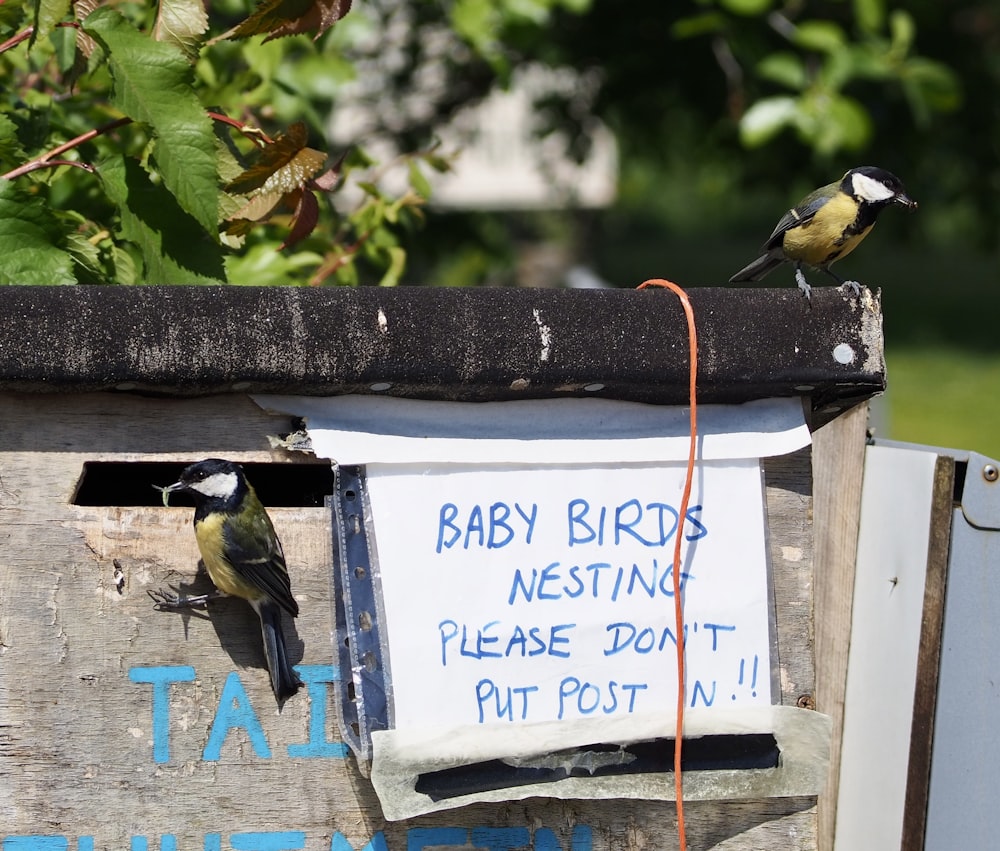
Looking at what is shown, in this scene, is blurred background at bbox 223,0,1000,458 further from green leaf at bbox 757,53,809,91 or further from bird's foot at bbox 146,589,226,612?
bird's foot at bbox 146,589,226,612

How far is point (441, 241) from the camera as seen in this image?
6750 mm

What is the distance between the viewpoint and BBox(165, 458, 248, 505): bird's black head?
1779 millimetres

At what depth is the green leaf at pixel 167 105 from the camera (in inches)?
78.1

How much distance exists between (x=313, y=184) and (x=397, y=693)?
3.07 ft

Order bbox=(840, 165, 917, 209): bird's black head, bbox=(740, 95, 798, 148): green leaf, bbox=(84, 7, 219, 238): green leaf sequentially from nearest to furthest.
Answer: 1. bbox=(84, 7, 219, 238): green leaf
2. bbox=(840, 165, 917, 209): bird's black head
3. bbox=(740, 95, 798, 148): green leaf

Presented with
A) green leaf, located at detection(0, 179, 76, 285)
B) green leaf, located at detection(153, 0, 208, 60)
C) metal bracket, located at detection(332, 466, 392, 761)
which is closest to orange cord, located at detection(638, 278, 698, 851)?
metal bracket, located at detection(332, 466, 392, 761)

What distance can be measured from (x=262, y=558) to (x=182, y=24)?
95cm

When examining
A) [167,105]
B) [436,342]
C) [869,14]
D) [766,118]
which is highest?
[869,14]

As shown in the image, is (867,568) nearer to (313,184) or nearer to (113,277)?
(313,184)

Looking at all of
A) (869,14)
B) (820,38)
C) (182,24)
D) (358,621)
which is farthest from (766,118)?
(358,621)

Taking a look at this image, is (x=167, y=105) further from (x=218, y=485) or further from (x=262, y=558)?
(x=262, y=558)

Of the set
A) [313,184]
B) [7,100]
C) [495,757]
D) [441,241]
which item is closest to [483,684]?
[495,757]

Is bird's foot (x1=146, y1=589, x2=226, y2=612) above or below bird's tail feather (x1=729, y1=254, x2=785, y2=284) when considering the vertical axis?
below

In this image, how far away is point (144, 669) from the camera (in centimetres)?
184
